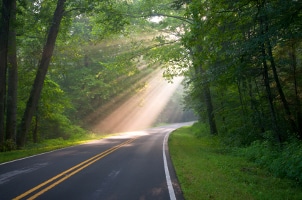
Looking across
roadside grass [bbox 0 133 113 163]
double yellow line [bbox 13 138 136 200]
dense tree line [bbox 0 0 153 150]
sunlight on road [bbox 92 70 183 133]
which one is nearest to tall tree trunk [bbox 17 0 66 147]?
dense tree line [bbox 0 0 153 150]

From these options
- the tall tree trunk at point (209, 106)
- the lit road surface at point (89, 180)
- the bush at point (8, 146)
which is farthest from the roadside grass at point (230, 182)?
the tall tree trunk at point (209, 106)

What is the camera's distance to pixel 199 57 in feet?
36.8

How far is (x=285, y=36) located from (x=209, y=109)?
14206 millimetres

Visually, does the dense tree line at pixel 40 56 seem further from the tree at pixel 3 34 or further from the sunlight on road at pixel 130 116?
the sunlight on road at pixel 130 116

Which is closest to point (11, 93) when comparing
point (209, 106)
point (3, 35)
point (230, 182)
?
point (3, 35)

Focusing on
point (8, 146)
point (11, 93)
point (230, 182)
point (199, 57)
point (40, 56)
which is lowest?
point (230, 182)

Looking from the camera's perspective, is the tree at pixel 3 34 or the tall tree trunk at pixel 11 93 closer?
the tree at pixel 3 34

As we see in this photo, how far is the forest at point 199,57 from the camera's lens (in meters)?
10.2

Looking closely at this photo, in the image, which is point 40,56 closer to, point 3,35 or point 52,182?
point 3,35

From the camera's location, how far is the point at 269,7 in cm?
965

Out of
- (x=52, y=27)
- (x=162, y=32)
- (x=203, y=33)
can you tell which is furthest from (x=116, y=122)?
(x=203, y=33)

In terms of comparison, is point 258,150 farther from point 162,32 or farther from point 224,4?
point 162,32

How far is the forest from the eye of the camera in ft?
33.6

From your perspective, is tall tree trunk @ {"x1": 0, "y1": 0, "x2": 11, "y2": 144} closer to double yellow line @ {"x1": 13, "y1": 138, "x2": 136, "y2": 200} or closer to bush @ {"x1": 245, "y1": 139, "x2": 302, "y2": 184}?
double yellow line @ {"x1": 13, "y1": 138, "x2": 136, "y2": 200}
